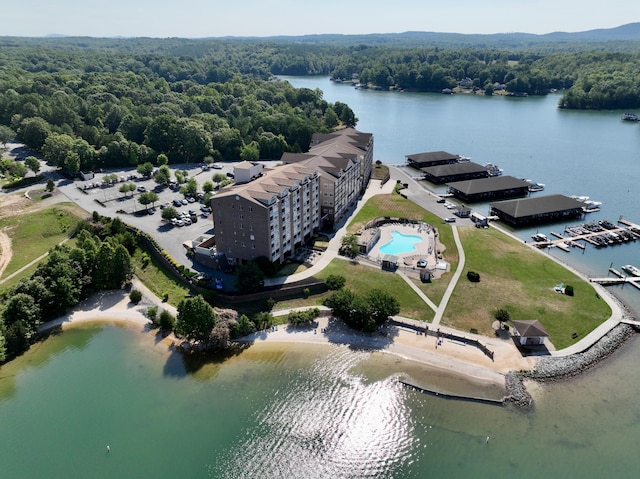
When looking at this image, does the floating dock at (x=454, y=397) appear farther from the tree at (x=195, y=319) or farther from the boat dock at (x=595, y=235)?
the boat dock at (x=595, y=235)

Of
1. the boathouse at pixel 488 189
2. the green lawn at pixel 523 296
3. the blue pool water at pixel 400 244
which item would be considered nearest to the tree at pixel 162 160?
the blue pool water at pixel 400 244

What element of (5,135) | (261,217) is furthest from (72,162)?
(261,217)

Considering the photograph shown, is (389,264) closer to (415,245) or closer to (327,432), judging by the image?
(415,245)

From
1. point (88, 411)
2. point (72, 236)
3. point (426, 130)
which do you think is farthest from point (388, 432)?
point (426, 130)

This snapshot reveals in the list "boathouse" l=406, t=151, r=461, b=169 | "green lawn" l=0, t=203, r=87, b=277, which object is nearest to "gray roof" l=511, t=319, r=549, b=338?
"green lawn" l=0, t=203, r=87, b=277

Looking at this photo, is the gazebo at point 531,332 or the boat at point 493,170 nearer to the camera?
the gazebo at point 531,332
